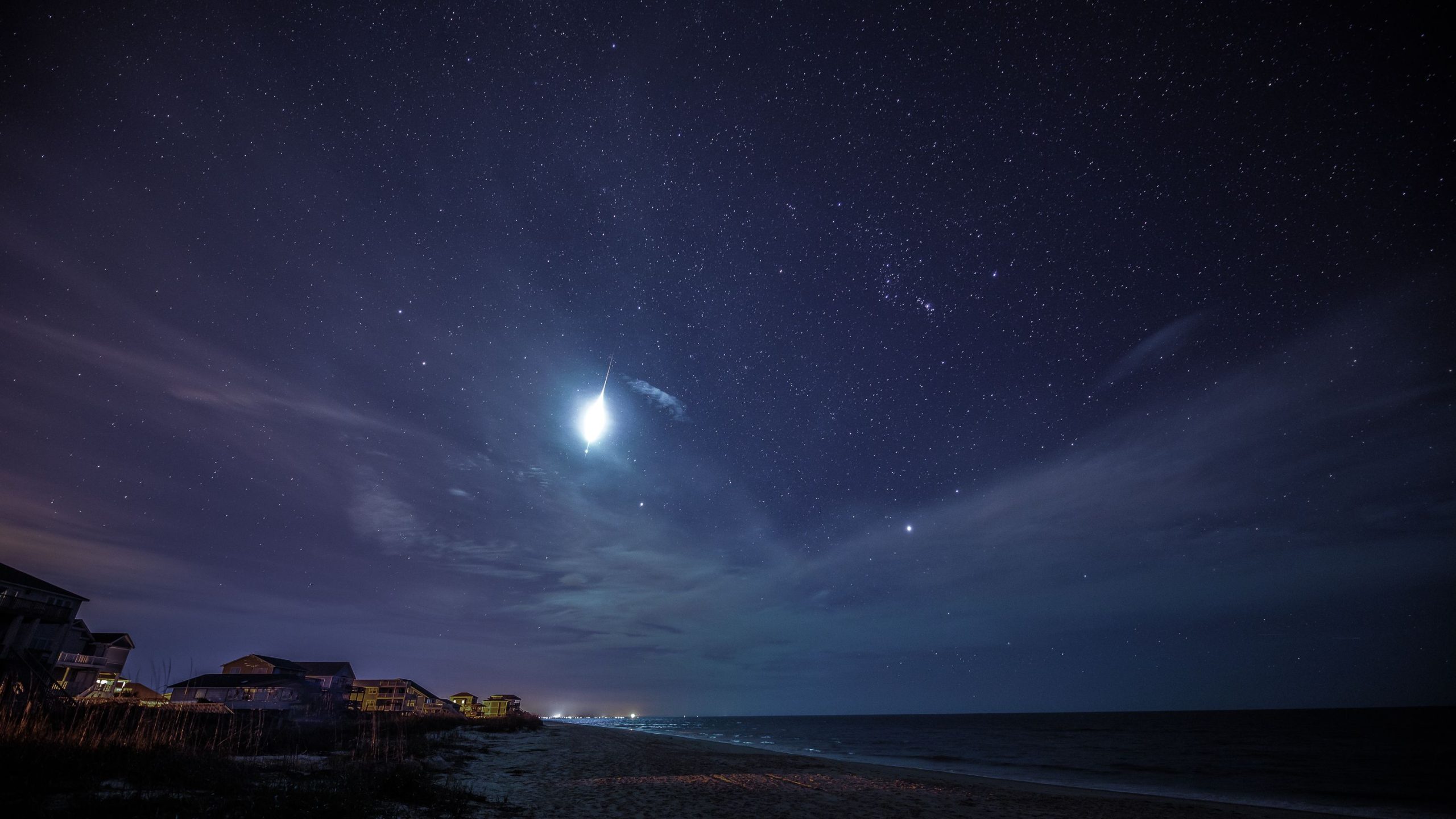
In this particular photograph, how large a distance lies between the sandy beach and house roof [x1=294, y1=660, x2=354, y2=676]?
49145 mm

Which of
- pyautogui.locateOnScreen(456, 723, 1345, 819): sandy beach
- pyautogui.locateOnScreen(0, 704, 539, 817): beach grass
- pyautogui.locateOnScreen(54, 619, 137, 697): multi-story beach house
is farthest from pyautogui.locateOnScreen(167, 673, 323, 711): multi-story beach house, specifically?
pyautogui.locateOnScreen(0, 704, 539, 817): beach grass

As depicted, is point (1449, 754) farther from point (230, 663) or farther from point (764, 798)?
point (230, 663)

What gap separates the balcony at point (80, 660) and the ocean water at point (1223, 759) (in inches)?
2317

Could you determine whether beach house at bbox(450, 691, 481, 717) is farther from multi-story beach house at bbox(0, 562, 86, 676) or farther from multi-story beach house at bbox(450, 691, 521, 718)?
multi-story beach house at bbox(0, 562, 86, 676)

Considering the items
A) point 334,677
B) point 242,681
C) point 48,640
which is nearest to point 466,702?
point 334,677

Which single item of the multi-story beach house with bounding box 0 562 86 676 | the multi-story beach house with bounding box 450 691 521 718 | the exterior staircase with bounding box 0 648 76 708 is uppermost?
the multi-story beach house with bounding box 0 562 86 676

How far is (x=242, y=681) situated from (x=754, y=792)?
→ 5872 cm

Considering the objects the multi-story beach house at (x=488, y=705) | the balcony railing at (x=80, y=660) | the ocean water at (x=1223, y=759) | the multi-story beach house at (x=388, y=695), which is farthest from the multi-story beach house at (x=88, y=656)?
the ocean water at (x=1223, y=759)

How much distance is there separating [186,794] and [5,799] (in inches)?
77.9

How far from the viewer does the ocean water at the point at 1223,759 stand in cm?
2573

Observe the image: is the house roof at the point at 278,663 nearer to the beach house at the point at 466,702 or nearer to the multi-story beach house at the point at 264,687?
the multi-story beach house at the point at 264,687

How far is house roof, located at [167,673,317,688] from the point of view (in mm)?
49344

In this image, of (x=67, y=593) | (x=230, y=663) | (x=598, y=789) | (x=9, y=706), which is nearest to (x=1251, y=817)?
(x=598, y=789)

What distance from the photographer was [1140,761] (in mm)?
41750
